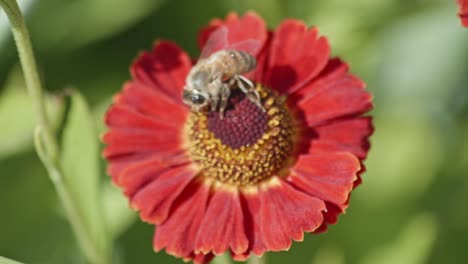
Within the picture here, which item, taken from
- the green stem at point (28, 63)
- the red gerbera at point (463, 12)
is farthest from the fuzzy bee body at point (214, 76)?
the red gerbera at point (463, 12)

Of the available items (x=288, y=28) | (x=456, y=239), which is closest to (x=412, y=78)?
(x=456, y=239)

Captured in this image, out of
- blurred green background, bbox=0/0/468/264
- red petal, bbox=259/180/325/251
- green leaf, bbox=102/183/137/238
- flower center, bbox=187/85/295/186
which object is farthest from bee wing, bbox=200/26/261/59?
green leaf, bbox=102/183/137/238

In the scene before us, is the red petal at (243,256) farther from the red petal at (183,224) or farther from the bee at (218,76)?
the bee at (218,76)

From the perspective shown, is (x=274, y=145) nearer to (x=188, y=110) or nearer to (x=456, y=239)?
(x=188, y=110)

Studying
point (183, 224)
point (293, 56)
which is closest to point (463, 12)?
point (293, 56)

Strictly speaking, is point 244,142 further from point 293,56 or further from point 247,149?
point 293,56
